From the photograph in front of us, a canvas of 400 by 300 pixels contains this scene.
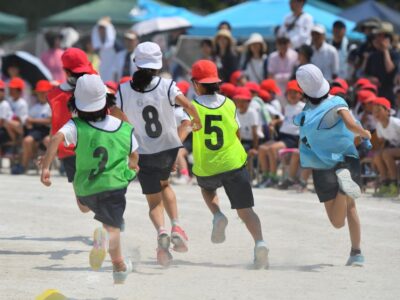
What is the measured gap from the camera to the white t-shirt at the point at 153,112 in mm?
10453

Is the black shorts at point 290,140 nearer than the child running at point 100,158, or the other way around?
the child running at point 100,158

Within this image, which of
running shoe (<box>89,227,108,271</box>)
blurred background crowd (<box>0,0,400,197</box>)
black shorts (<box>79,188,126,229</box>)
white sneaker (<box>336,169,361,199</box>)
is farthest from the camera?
blurred background crowd (<box>0,0,400,197</box>)

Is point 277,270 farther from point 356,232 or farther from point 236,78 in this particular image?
point 236,78

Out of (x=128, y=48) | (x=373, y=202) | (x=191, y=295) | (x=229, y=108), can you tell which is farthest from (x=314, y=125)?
(x=128, y=48)

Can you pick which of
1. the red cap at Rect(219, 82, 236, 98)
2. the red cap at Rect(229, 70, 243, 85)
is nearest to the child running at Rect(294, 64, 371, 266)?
the red cap at Rect(219, 82, 236, 98)

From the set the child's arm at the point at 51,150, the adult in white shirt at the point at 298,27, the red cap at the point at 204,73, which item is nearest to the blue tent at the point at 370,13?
the adult in white shirt at the point at 298,27

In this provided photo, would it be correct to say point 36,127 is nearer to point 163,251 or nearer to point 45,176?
point 163,251

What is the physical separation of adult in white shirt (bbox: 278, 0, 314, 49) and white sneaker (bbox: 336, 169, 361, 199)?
990 centimetres

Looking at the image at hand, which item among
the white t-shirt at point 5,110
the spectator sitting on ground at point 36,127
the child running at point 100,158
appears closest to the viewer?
the child running at point 100,158

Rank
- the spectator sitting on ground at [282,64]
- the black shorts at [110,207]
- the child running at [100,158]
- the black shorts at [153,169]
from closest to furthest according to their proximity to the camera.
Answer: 1. the child running at [100,158]
2. the black shorts at [110,207]
3. the black shorts at [153,169]
4. the spectator sitting on ground at [282,64]

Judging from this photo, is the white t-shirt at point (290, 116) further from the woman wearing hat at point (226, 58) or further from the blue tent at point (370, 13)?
the blue tent at point (370, 13)

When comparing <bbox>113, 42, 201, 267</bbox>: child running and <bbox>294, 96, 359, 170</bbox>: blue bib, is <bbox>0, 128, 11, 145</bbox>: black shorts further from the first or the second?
<bbox>294, 96, 359, 170</bbox>: blue bib

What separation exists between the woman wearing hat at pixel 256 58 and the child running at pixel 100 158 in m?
11.5

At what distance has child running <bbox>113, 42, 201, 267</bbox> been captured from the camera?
10.4m
